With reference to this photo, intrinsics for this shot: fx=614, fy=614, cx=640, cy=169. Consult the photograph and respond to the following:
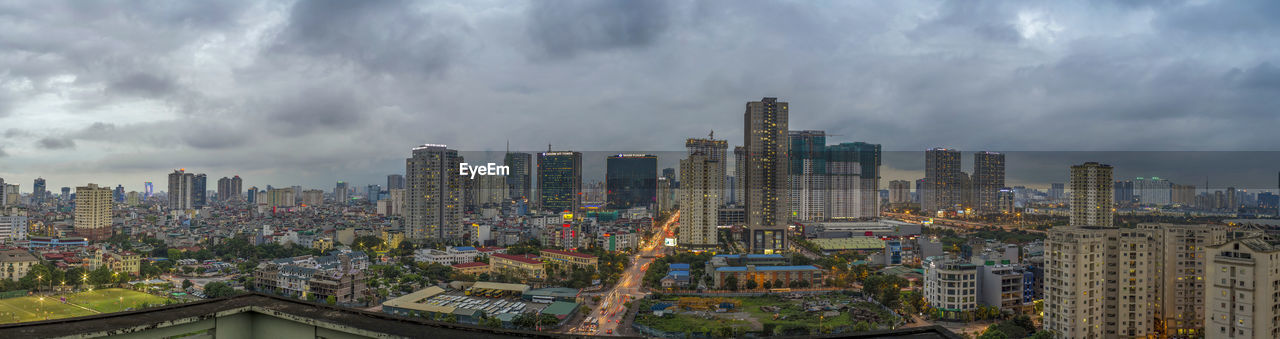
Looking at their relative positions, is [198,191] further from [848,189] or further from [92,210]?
[848,189]

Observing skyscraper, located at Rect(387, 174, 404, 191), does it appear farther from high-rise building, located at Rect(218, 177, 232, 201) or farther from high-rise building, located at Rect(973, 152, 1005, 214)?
high-rise building, located at Rect(973, 152, 1005, 214)

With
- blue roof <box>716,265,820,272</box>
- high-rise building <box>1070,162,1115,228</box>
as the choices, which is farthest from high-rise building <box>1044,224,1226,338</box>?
high-rise building <box>1070,162,1115,228</box>

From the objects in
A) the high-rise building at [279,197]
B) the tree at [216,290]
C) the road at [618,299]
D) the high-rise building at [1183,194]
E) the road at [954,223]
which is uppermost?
the high-rise building at [1183,194]

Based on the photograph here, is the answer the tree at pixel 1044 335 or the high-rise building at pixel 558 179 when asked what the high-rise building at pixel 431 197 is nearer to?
the high-rise building at pixel 558 179

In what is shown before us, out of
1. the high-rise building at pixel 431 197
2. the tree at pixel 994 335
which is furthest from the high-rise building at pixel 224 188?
the tree at pixel 994 335

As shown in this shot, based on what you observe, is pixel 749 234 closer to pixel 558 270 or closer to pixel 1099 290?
pixel 558 270

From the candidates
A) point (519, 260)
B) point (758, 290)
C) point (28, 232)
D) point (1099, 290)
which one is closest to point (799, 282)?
point (758, 290)

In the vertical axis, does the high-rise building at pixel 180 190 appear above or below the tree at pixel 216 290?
above

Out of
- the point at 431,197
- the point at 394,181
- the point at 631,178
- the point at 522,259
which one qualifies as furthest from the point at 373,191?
the point at 522,259
